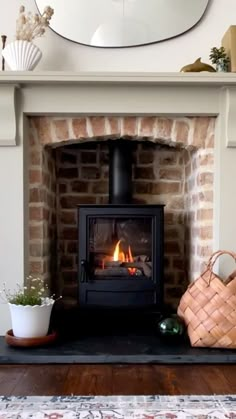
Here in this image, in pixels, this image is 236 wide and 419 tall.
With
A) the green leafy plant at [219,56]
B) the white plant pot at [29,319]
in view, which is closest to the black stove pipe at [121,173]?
the green leafy plant at [219,56]

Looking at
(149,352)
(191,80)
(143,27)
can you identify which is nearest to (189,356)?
(149,352)

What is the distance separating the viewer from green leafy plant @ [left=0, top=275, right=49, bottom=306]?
214cm

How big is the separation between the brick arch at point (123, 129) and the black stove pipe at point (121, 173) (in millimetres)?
198

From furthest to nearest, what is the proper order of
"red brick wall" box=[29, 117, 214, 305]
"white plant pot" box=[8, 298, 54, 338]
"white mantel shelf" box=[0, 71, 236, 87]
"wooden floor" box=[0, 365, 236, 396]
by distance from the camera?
"red brick wall" box=[29, 117, 214, 305], "white mantel shelf" box=[0, 71, 236, 87], "white plant pot" box=[8, 298, 54, 338], "wooden floor" box=[0, 365, 236, 396]

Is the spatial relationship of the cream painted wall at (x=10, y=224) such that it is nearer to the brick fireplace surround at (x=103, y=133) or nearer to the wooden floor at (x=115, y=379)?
the brick fireplace surround at (x=103, y=133)

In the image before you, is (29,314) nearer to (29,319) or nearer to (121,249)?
(29,319)

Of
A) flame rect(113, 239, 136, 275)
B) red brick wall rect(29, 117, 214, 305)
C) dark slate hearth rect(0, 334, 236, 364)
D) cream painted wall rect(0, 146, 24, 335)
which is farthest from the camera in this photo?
flame rect(113, 239, 136, 275)

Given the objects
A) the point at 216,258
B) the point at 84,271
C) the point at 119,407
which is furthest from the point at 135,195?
the point at 119,407

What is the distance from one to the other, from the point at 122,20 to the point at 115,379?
1843mm

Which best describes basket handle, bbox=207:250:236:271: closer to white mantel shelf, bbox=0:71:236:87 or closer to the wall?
white mantel shelf, bbox=0:71:236:87

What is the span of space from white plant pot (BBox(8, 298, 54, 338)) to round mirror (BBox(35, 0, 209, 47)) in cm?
145

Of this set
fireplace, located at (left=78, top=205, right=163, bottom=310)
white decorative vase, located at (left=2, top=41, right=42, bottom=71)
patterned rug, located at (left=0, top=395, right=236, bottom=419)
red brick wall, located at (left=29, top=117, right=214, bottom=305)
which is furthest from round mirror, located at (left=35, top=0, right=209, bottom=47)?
patterned rug, located at (left=0, top=395, right=236, bottom=419)

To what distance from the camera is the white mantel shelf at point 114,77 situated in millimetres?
2203

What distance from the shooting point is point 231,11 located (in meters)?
2.45
